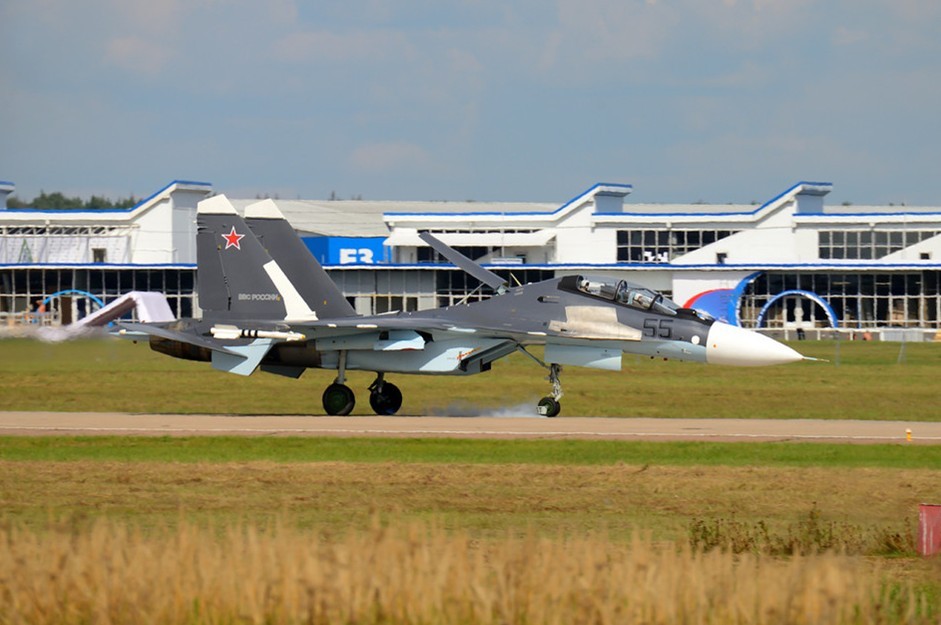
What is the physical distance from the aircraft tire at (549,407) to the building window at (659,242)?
50.0 meters

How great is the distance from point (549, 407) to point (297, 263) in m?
5.98

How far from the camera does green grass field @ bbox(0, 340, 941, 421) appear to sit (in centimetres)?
2925

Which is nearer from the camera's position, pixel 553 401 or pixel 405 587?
pixel 405 587

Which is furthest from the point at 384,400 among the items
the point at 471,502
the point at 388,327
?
the point at 471,502

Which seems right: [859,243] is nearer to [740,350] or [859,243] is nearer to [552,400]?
[740,350]

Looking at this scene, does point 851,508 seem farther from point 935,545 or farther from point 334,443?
point 334,443

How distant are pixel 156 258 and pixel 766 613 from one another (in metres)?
69.0

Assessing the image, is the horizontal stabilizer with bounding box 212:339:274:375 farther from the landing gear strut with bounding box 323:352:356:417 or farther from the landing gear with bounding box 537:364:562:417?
the landing gear with bounding box 537:364:562:417

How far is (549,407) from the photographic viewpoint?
83.3 ft

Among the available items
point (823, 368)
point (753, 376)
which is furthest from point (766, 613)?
point (823, 368)

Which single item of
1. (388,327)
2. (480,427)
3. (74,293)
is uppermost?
(74,293)

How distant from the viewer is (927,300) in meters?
Result: 69.5

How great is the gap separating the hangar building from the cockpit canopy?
146 ft

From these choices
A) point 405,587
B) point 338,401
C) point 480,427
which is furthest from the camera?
point 338,401
